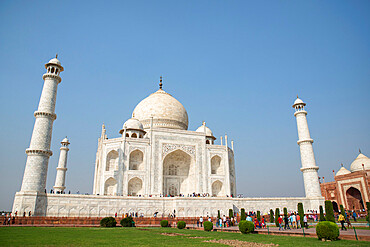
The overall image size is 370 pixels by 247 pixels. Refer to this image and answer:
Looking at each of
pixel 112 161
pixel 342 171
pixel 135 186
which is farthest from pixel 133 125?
pixel 342 171

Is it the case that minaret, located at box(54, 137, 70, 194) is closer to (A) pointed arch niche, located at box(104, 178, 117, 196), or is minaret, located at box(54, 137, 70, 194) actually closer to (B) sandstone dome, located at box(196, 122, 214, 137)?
(A) pointed arch niche, located at box(104, 178, 117, 196)

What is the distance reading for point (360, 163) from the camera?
2973 cm

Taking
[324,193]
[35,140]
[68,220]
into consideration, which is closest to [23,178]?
[35,140]

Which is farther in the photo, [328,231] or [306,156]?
[306,156]

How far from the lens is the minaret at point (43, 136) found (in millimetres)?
16009

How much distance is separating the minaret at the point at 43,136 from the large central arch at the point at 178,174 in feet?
34.0

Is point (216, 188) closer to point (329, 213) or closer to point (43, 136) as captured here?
point (329, 213)

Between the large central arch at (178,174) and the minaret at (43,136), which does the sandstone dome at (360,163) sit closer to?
the large central arch at (178,174)

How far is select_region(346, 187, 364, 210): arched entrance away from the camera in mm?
27828

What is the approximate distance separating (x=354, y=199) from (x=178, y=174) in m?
18.8

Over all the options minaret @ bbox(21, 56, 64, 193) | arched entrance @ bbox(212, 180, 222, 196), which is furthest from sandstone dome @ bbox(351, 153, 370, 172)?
minaret @ bbox(21, 56, 64, 193)

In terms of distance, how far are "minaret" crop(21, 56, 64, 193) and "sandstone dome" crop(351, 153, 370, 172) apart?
30.1 metres

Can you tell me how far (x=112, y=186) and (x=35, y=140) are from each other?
23.6 feet

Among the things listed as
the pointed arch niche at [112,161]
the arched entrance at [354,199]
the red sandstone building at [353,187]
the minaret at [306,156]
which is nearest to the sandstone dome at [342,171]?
the red sandstone building at [353,187]
